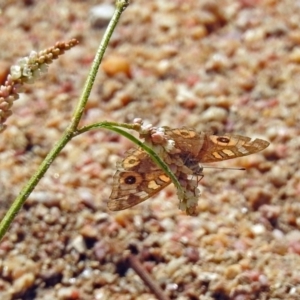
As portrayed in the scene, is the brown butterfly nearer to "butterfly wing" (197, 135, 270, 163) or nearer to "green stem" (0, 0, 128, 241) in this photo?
"butterfly wing" (197, 135, 270, 163)

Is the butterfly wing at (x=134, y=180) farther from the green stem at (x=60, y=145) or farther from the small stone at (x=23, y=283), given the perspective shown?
the small stone at (x=23, y=283)

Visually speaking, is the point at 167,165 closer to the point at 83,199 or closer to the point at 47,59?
the point at 47,59

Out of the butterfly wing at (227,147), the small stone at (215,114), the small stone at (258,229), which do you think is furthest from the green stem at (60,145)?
the small stone at (215,114)

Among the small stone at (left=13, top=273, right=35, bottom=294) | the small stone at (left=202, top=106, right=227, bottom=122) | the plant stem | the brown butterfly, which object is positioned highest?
the small stone at (left=202, top=106, right=227, bottom=122)

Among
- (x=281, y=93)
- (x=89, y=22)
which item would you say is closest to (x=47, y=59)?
(x=281, y=93)

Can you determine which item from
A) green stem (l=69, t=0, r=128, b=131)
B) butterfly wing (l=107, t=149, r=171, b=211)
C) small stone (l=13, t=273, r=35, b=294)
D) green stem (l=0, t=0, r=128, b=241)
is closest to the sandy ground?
small stone (l=13, t=273, r=35, b=294)

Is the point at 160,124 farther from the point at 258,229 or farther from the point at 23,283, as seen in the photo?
the point at 23,283
